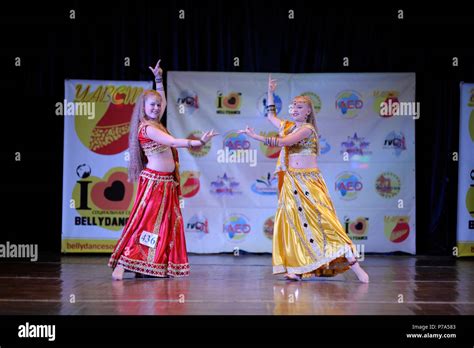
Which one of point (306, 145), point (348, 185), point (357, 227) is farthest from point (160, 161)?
point (357, 227)

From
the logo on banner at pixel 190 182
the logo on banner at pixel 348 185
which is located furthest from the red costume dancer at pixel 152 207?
the logo on banner at pixel 348 185

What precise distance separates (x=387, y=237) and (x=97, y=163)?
11.6ft

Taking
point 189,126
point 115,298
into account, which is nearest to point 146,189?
point 115,298

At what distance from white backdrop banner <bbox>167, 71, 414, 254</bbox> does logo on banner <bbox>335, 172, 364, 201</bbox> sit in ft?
0.04

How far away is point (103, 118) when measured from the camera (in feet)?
24.1

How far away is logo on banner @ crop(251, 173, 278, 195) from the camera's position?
734 centimetres

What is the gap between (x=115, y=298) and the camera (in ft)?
13.2

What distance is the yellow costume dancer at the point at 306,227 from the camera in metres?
4.91

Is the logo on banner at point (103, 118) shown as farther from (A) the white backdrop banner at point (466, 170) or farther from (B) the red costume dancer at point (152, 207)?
(A) the white backdrop banner at point (466, 170)

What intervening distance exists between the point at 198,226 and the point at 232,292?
3.03 meters

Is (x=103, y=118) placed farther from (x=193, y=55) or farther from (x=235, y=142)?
(x=235, y=142)

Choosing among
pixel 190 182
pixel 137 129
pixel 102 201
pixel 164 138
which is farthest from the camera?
pixel 190 182
